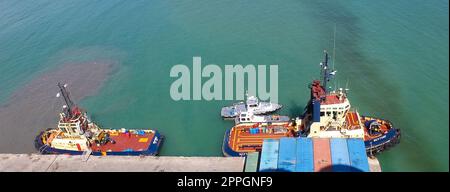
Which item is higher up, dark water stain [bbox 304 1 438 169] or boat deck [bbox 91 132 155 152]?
dark water stain [bbox 304 1 438 169]

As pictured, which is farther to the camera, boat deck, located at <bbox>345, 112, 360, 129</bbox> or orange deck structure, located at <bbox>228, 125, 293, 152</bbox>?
orange deck structure, located at <bbox>228, 125, 293, 152</bbox>

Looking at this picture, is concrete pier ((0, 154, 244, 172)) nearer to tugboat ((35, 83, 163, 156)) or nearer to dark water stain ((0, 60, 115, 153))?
tugboat ((35, 83, 163, 156))

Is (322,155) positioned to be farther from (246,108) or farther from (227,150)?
(246,108)

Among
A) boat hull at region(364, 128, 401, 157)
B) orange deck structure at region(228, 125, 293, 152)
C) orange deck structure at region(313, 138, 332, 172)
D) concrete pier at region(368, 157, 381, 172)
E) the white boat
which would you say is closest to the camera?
orange deck structure at region(313, 138, 332, 172)

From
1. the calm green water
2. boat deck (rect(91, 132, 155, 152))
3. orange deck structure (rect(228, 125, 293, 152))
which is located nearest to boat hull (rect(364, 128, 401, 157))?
the calm green water

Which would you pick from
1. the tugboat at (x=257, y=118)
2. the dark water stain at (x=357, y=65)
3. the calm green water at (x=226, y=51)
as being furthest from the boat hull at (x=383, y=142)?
the tugboat at (x=257, y=118)

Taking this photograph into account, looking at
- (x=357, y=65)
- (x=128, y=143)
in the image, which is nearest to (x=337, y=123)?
(x=357, y=65)

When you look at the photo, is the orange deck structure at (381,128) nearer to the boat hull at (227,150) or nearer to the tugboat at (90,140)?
the boat hull at (227,150)
